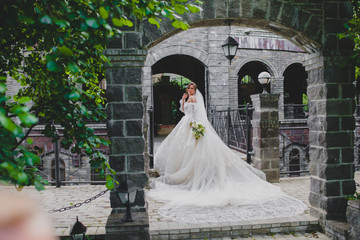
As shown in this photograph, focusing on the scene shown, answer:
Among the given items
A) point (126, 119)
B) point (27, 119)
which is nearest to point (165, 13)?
point (27, 119)

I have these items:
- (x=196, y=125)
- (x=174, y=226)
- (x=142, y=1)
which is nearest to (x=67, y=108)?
(x=142, y=1)

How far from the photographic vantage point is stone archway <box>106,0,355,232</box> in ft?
12.7

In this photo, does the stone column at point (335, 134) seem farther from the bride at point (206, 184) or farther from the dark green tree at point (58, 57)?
the dark green tree at point (58, 57)

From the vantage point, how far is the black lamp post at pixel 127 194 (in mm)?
3531

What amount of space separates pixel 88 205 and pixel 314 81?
4821 millimetres

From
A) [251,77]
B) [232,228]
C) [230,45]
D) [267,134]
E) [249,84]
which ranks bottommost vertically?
[232,228]

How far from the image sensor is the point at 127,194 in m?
3.54

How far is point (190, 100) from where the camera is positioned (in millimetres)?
7086

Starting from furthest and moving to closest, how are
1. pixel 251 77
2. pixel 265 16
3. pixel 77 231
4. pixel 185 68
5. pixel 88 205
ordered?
pixel 251 77 < pixel 185 68 < pixel 88 205 < pixel 265 16 < pixel 77 231

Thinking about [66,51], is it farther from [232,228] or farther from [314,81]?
[314,81]

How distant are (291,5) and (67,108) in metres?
3.69

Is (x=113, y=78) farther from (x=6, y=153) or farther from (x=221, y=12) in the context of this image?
(x=6, y=153)

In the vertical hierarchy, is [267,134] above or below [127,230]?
above

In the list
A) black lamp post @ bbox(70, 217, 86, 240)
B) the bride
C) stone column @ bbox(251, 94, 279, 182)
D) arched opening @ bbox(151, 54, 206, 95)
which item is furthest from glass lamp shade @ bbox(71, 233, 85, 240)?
arched opening @ bbox(151, 54, 206, 95)
